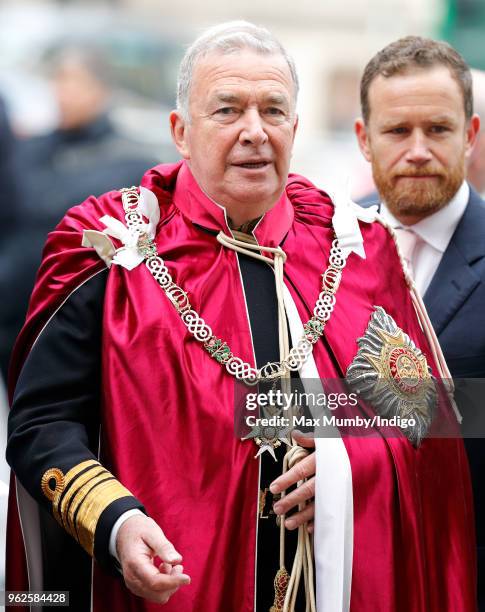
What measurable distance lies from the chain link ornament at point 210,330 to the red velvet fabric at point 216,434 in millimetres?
23

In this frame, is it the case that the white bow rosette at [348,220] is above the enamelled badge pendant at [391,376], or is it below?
above

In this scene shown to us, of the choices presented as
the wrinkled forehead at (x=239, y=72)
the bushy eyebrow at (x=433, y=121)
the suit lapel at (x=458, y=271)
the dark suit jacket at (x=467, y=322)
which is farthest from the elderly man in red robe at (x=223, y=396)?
the bushy eyebrow at (x=433, y=121)

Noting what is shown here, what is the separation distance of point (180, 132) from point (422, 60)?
1042 millimetres

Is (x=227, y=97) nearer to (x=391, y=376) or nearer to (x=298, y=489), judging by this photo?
(x=391, y=376)

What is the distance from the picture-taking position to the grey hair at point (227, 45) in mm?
3512

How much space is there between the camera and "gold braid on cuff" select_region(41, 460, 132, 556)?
321 cm

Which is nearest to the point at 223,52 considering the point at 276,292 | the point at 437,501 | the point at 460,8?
the point at 276,292

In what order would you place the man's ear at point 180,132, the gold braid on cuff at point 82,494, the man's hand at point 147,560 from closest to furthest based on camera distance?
the man's hand at point 147,560, the gold braid on cuff at point 82,494, the man's ear at point 180,132

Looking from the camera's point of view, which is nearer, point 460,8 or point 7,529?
point 7,529

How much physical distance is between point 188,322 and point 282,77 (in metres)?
0.74

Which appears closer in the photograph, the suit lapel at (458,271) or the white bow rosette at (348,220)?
the white bow rosette at (348,220)

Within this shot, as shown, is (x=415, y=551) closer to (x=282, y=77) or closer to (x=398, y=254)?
(x=398, y=254)

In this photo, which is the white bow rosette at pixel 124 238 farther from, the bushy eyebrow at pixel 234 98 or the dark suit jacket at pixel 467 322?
the dark suit jacket at pixel 467 322

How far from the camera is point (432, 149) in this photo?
422cm
